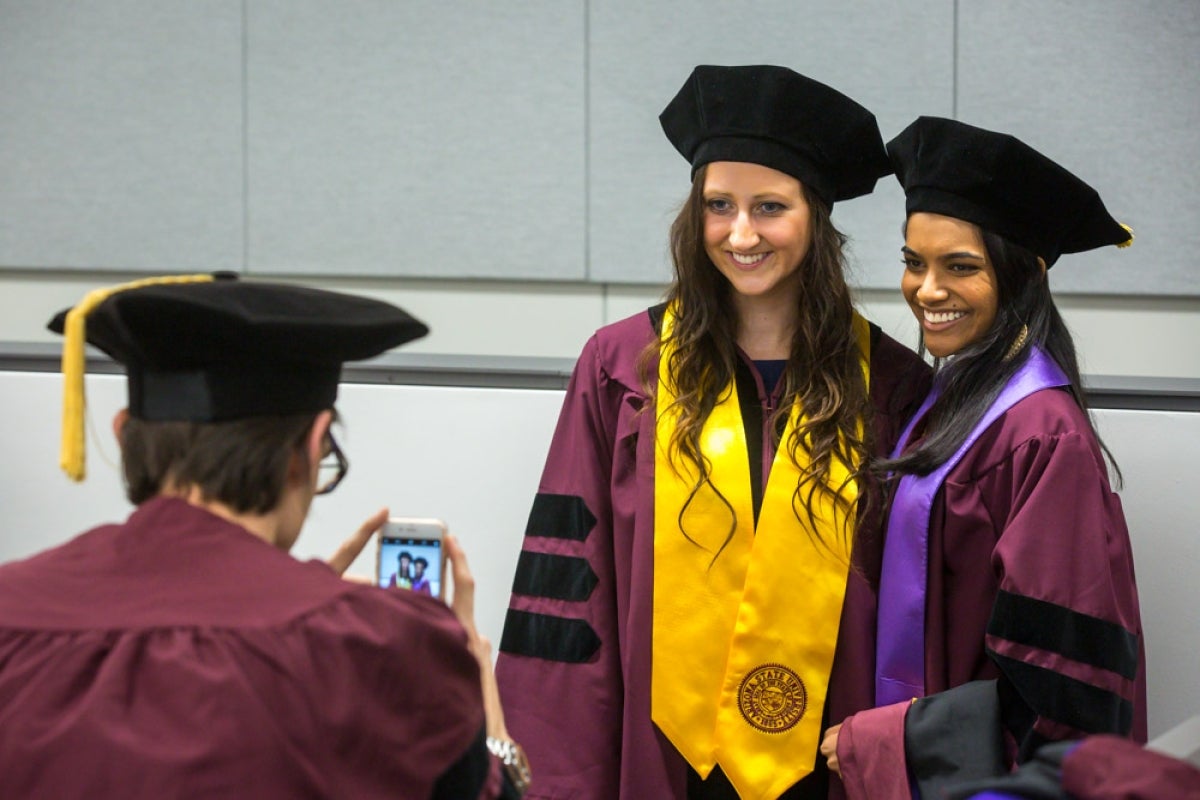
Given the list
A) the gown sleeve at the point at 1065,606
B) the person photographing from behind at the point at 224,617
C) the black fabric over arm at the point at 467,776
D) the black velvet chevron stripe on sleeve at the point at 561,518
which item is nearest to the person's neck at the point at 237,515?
the person photographing from behind at the point at 224,617

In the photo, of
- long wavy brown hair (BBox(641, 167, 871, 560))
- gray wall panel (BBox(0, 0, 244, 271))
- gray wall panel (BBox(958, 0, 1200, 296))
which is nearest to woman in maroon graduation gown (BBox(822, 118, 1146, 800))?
long wavy brown hair (BBox(641, 167, 871, 560))

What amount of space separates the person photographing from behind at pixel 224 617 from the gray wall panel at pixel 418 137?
3.54 meters

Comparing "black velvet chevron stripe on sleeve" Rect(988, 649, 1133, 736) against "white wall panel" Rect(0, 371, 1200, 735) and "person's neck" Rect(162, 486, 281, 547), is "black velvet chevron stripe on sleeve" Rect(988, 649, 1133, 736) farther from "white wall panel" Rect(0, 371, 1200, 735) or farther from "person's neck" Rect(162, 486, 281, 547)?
"person's neck" Rect(162, 486, 281, 547)

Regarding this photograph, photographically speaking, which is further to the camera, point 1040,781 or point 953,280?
point 953,280

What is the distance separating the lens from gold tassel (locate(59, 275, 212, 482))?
1146 mm

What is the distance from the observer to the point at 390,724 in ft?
3.68

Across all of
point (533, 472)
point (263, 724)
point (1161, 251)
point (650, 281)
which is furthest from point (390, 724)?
point (1161, 251)

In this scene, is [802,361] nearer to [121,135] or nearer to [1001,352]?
[1001,352]

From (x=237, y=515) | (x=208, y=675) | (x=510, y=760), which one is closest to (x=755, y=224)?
(x=510, y=760)

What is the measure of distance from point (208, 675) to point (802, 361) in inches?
48.6

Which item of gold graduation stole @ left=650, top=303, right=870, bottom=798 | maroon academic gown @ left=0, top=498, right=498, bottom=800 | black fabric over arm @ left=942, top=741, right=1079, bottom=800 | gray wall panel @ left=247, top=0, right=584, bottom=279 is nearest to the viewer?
black fabric over arm @ left=942, top=741, right=1079, bottom=800

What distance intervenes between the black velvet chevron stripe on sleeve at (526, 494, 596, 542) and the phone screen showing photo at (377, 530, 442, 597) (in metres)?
0.51

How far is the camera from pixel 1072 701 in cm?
168

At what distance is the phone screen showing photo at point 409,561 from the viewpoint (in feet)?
5.00
